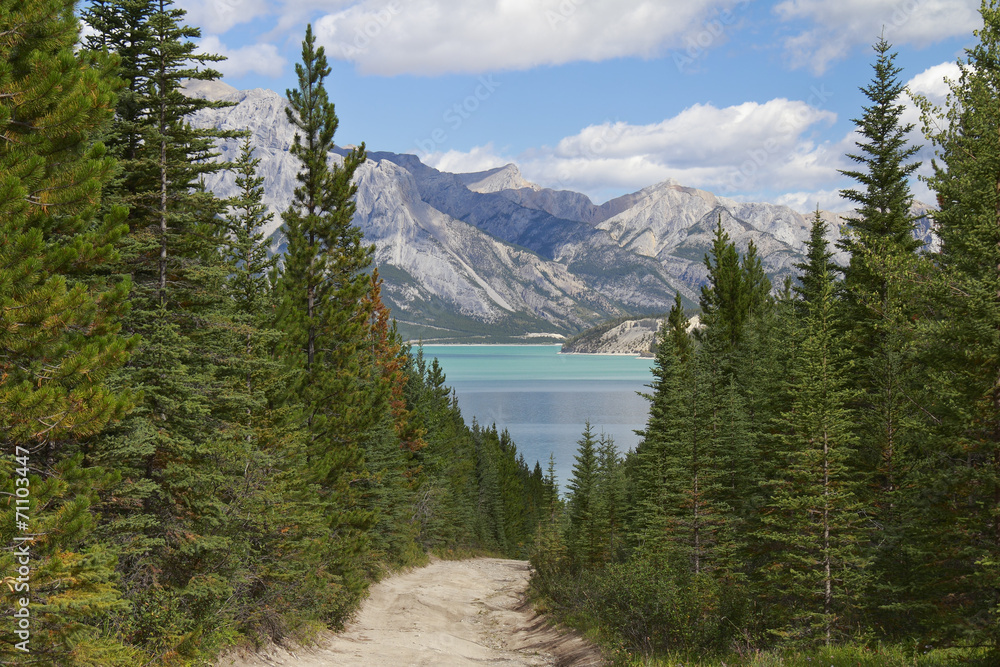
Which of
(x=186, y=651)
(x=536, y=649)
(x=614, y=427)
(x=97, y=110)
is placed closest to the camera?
(x=97, y=110)

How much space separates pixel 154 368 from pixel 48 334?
5090 millimetres

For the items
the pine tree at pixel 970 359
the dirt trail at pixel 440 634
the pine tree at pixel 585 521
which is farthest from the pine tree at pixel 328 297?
the pine tree at pixel 970 359

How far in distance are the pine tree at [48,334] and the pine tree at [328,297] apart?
619 inches

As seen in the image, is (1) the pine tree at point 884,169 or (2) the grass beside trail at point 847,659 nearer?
(2) the grass beside trail at point 847,659

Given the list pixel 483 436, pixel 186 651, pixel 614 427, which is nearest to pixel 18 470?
pixel 186 651

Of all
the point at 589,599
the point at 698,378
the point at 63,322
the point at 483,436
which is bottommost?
the point at 483,436

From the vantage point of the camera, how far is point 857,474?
71.4 ft

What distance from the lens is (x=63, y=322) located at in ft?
25.0

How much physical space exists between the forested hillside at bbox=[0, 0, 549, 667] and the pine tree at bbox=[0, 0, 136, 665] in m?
0.03

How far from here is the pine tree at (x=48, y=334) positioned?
23.6 ft

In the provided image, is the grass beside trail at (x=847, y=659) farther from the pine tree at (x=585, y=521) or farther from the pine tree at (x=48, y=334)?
Answer: the pine tree at (x=585, y=521)

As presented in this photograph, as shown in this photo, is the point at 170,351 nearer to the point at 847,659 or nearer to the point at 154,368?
the point at 154,368

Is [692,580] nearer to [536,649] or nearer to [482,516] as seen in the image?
[536,649]

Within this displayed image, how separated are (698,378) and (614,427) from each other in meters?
103
